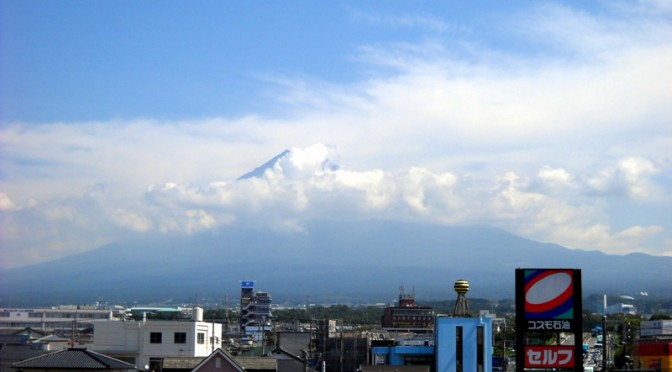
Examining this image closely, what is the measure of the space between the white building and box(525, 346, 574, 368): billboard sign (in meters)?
28.1

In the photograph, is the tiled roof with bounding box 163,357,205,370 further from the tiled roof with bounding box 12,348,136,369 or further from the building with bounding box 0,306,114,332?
the building with bounding box 0,306,114,332

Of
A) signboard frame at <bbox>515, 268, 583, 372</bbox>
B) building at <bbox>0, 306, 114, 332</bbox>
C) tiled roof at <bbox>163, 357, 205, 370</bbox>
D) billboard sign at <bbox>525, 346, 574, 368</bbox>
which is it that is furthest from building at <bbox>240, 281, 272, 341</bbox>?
signboard frame at <bbox>515, 268, 583, 372</bbox>

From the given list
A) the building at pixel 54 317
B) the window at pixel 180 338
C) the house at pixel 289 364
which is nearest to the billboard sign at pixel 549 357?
the house at pixel 289 364

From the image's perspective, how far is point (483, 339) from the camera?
2132 inches

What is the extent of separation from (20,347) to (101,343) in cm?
472

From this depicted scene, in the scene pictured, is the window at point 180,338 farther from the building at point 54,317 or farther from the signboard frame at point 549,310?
the building at point 54,317

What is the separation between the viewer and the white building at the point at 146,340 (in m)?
51.4

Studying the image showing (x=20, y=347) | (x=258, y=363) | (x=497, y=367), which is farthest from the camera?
(x=497, y=367)

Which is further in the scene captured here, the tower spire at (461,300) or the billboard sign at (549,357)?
the tower spire at (461,300)

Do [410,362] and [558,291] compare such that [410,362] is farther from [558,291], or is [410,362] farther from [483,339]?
[558,291]

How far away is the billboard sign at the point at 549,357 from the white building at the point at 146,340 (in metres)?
28.1

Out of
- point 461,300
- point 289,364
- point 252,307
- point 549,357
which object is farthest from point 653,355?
point 252,307

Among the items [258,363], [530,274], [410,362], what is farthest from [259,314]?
[530,274]

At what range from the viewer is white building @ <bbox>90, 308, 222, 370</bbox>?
169 feet
